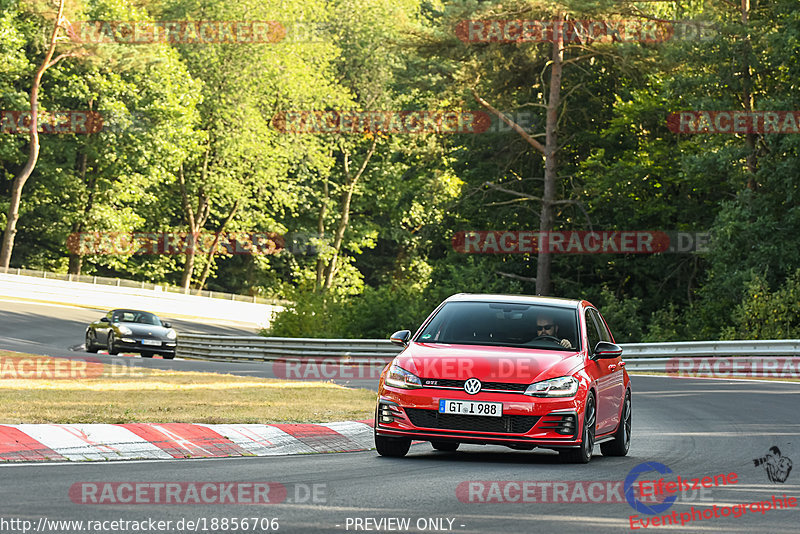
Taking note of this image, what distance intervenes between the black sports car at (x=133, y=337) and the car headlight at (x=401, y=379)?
2572 centimetres

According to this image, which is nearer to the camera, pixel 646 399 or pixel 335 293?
pixel 646 399

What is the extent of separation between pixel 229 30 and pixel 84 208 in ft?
47.4

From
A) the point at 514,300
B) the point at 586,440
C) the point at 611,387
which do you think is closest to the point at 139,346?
the point at 514,300

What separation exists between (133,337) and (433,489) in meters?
28.1

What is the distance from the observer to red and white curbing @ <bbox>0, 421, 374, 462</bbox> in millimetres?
10641

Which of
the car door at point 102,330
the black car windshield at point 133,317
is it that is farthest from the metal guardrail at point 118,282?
the car door at point 102,330

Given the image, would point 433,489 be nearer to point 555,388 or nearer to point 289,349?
point 555,388

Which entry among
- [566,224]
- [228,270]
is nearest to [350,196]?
[228,270]

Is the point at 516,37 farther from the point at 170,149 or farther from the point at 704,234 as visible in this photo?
the point at 170,149

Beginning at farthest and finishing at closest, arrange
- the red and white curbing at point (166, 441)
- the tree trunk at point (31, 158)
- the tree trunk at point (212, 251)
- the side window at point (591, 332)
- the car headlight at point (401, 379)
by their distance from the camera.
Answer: the tree trunk at point (212, 251) < the tree trunk at point (31, 158) < the side window at point (591, 332) < the car headlight at point (401, 379) < the red and white curbing at point (166, 441)

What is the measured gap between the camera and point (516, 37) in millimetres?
44969

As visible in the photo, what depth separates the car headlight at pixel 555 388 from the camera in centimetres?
1098

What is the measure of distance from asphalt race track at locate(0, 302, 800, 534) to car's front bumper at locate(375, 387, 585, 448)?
10.1 inches

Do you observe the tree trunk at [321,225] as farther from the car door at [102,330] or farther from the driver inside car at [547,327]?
the driver inside car at [547,327]
